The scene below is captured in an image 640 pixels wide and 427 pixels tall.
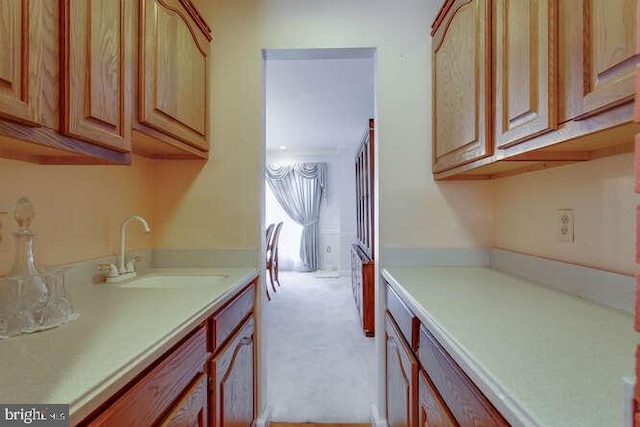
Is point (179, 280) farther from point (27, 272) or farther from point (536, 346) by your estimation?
point (536, 346)

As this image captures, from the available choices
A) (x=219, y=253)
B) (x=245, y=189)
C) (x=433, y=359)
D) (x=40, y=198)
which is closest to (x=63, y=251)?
(x=40, y=198)

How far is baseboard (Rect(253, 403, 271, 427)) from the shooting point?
1.70 meters

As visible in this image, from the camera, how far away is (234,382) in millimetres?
1321

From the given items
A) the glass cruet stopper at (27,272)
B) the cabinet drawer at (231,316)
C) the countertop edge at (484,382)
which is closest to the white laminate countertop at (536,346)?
the countertop edge at (484,382)

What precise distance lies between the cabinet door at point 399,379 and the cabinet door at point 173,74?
126 cm

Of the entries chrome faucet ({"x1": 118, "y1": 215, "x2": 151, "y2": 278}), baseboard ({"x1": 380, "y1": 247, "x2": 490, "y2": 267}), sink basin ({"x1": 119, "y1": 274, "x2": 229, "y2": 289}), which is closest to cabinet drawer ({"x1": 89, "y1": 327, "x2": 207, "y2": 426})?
sink basin ({"x1": 119, "y1": 274, "x2": 229, "y2": 289})

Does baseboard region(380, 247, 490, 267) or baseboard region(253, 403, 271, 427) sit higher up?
baseboard region(380, 247, 490, 267)

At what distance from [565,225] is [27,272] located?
1752 millimetres

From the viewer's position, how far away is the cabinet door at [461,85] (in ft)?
3.89

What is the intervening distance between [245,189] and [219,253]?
371mm

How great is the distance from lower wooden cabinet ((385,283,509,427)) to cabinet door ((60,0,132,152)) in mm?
1096

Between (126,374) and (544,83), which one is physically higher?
(544,83)

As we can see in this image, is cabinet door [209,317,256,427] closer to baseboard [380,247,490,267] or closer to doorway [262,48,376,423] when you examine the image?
doorway [262,48,376,423]

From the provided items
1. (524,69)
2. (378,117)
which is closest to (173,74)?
(378,117)
